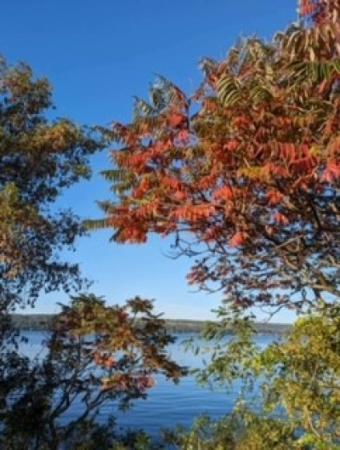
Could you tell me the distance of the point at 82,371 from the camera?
30.7 ft

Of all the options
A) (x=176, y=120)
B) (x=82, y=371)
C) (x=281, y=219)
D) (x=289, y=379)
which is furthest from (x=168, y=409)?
(x=176, y=120)

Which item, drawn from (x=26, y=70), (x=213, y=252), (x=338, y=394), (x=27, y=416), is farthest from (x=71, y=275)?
(x=338, y=394)

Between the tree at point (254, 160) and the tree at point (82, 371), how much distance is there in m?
3.29

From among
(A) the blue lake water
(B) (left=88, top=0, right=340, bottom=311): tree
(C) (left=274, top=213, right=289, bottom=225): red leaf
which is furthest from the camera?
(A) the blue lake water

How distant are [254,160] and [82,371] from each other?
20.3 ft

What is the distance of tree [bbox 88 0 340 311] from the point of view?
3.88 meters

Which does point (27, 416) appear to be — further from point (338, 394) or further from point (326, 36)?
point (326, 36)

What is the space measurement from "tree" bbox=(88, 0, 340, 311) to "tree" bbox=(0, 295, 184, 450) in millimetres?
3285

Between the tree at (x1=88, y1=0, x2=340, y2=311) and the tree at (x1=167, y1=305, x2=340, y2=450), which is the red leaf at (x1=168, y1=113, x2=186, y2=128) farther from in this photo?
the tree at (x1=167, y1=305, x2=340, y2=450)

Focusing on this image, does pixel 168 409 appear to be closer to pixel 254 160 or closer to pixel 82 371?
pixel 82 371

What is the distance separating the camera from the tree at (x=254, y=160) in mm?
3875

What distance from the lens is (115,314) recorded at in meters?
8.87

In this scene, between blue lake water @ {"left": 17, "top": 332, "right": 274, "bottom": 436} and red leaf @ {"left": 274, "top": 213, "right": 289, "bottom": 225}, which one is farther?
blue lake water @ {"left": 17, "top": 332, "right": 274, "bottom": 436}

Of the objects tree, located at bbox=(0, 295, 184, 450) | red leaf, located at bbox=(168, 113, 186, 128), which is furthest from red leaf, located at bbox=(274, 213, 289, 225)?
tree, located at bbox=(0, 295, 184, 450)
